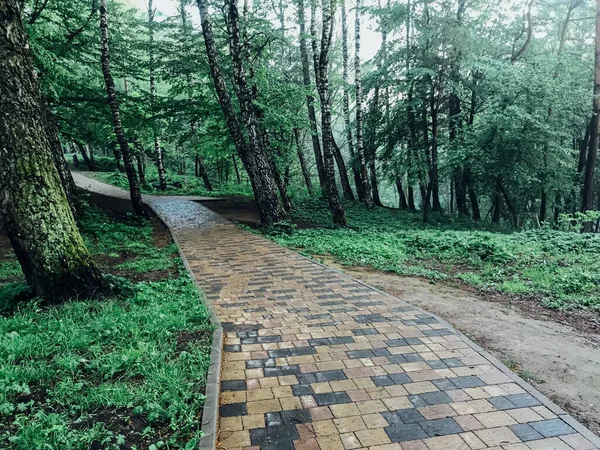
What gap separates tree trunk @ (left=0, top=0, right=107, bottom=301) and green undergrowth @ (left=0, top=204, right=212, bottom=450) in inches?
15.0

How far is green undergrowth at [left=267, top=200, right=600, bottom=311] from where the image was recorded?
6754 millimetres

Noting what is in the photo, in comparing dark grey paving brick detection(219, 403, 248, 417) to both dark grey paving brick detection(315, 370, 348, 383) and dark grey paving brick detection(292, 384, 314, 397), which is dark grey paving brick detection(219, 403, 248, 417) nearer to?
dark grey paving brick detection(292, 384, 314, 397)

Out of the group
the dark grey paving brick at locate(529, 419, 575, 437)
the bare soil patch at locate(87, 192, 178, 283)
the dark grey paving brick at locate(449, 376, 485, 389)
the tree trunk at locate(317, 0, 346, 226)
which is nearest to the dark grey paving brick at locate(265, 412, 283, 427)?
the dark grey paving brick at locate(449, 376, 485, 389)

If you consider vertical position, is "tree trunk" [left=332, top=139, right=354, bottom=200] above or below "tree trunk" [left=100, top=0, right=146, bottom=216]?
below

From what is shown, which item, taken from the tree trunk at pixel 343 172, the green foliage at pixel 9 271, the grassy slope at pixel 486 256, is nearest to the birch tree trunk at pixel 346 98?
the tree trunk at pixel 343 172

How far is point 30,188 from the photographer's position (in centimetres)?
466

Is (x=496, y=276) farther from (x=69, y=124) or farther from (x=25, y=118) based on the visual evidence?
(x=69, y=124)

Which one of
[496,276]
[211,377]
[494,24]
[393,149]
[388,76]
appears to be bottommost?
[496,276]

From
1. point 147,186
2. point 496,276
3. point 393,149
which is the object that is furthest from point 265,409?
point 147,186

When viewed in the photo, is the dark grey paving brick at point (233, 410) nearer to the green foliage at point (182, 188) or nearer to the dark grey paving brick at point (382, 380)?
the dark grey paving brick at point (382, 380)

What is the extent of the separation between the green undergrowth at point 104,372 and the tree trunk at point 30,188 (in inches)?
15.0

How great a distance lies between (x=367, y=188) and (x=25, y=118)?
14.6 metres

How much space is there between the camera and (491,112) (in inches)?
579

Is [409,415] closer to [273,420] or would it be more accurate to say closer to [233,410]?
[273,420]
